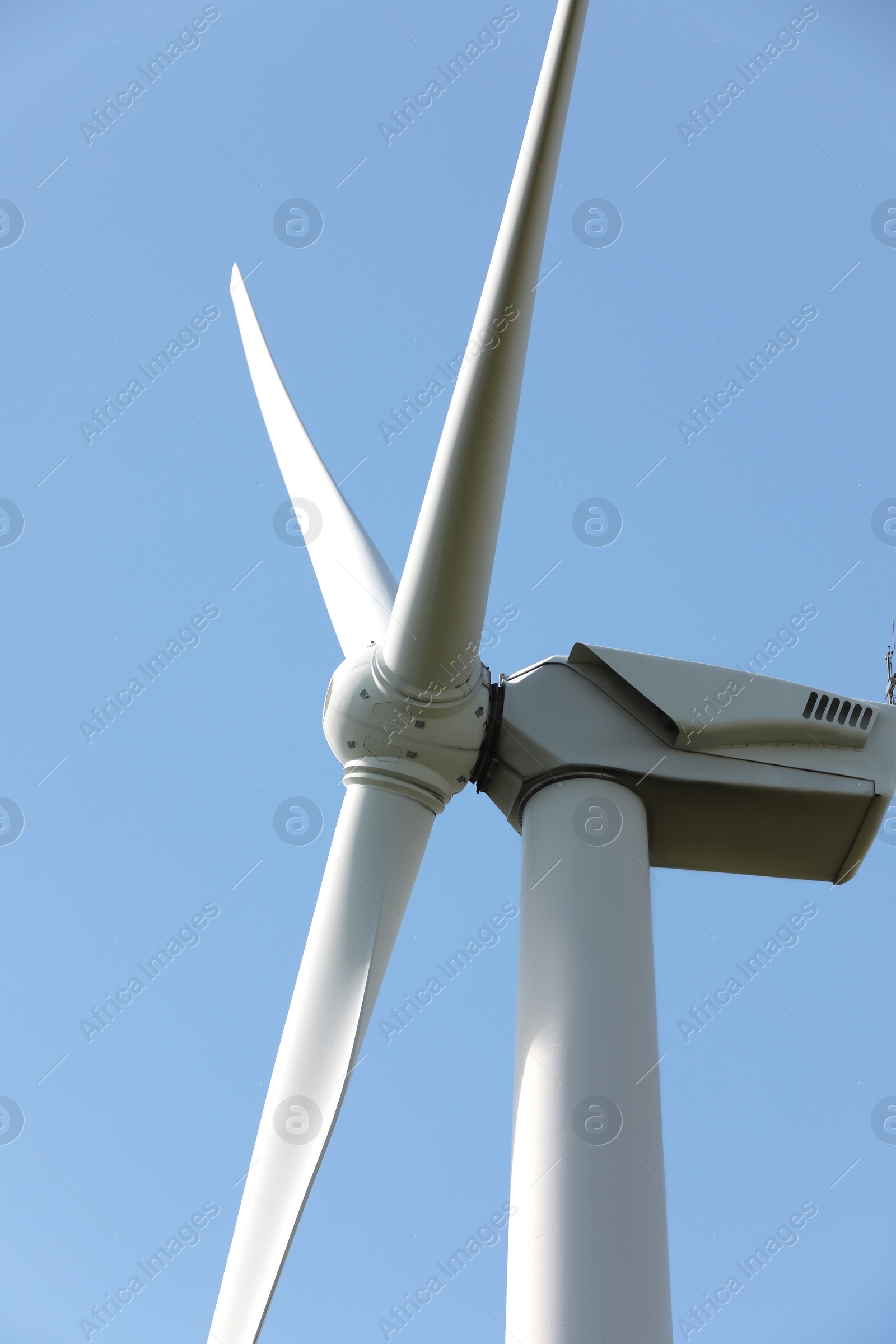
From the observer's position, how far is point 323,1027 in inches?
271

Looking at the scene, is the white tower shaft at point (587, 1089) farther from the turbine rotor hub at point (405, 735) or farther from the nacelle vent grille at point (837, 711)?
the nacelle vent grille at point (837, 711)

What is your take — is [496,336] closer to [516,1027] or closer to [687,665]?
[687,665]

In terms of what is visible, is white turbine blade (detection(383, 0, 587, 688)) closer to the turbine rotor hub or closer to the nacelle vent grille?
the turbine rotor hub

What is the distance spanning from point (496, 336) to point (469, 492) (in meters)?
0.87

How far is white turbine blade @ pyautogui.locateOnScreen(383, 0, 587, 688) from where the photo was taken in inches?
261

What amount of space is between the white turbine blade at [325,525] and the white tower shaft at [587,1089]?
2.04m

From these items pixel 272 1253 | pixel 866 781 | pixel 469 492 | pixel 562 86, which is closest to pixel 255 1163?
pixel 272 1253

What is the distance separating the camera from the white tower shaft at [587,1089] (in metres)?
5.59

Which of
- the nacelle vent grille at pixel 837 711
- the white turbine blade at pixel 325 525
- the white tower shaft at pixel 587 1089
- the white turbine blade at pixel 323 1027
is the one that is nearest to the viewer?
the white tower shaft at pixel 587 1089

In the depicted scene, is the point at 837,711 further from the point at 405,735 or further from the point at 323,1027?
the point at 323,1027

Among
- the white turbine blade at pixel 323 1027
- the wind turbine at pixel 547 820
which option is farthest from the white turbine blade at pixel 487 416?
the white turbine blade at pixel 323 1027

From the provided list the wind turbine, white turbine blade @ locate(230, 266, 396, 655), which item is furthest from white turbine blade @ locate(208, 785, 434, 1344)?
white turbine blade @ locate(230, 266, 396, 655)

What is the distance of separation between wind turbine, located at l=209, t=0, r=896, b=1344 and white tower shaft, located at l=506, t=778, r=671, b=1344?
0.01m

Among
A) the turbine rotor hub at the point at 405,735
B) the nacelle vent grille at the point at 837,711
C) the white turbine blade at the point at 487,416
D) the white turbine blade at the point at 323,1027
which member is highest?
the nacelle vent grille at the point at 837,711
